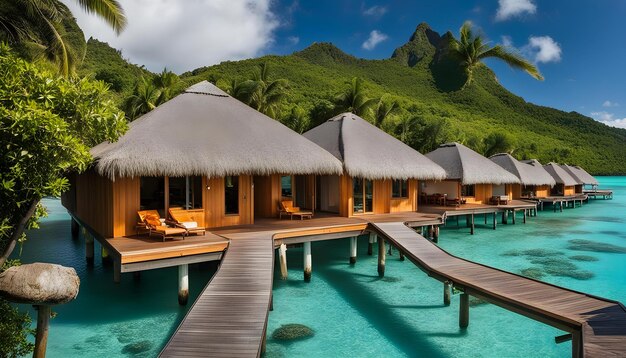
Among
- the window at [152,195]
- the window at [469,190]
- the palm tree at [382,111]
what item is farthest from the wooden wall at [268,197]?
the palm tree at [382,111]

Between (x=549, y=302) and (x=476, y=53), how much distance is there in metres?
8.04

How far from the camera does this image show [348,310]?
8422 mm

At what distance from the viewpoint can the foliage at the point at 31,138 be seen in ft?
15.4

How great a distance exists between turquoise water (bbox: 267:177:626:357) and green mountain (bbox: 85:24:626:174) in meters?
18.8

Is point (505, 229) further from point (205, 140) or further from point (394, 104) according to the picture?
point (205, 140)

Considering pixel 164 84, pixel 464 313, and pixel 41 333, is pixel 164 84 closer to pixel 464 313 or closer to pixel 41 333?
pixel 41 333

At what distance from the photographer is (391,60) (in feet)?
226

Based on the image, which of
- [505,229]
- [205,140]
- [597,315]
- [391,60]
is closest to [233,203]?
[205,140]

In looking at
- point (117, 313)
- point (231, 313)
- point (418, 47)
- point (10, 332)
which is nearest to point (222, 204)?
point (117, 313)

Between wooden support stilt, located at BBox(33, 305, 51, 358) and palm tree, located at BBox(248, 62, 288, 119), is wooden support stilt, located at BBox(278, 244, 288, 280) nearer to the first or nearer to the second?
wooden support stilt, located at BBox(33, 305, 51, 358)

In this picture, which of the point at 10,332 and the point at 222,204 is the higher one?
the point at 222,204

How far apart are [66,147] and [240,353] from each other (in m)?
3.35

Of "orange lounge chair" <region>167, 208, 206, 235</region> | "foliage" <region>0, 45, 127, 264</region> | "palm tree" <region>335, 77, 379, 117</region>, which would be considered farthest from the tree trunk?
"palm tree" <region>335, 77, 379, 117</region>

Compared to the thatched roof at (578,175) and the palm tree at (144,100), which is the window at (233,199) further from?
the thatched roof at (578,175)
